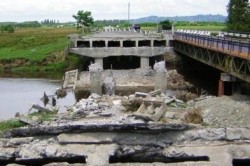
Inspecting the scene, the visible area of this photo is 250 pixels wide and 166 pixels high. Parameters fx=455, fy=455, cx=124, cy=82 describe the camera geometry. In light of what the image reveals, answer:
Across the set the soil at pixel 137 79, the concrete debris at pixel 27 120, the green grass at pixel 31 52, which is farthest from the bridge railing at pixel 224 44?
the green grass at pixel 31 52

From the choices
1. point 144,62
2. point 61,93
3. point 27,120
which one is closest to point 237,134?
point 27,120

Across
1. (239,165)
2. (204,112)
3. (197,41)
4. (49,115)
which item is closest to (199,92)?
(197,41)

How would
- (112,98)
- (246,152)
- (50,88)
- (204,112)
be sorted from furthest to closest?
(50,88) < (112,98) < (204,112) < (246,152)

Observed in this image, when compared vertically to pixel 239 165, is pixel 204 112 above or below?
below

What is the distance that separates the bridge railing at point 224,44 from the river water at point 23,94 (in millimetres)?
12767

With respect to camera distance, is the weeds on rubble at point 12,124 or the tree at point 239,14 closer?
the weeds on rubble at point 12,124

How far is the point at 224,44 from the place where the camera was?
34.3 meters

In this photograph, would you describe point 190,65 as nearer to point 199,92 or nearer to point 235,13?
point 235,13

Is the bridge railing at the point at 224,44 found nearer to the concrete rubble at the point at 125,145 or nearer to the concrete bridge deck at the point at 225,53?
the concrete bridge deck at the point at 225,53

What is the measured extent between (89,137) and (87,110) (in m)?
18.4

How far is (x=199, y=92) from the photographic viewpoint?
42469mm

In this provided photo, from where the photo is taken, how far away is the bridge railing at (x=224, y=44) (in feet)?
97.6

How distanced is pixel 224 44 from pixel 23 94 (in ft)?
65.3

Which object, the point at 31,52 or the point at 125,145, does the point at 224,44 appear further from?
the point at 31,52
